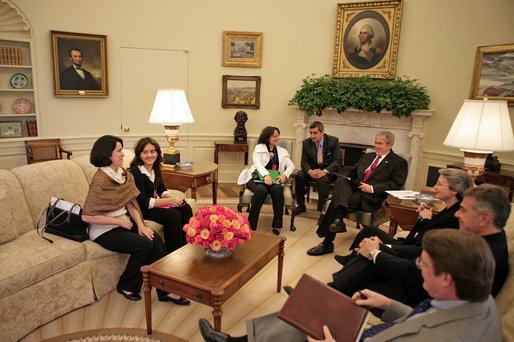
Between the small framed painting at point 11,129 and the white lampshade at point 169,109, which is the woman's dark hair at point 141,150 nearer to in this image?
the white lampshade at point 169,109

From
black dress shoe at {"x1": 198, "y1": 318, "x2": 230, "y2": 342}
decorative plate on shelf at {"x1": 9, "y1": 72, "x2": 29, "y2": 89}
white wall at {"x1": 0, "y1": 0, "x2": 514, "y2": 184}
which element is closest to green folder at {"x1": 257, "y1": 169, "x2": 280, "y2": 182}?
white wall at {"x1": 0, "y1": 0, "x2": 514, "y2": 184}

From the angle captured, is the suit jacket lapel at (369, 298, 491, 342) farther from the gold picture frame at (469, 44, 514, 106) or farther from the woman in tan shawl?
the gold picture frame at (469, 44, 514, 106)

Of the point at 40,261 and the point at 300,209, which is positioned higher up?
the point at 40,261

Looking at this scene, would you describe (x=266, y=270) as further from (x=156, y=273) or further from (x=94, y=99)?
(x=94, y=99)

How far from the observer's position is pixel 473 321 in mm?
1232

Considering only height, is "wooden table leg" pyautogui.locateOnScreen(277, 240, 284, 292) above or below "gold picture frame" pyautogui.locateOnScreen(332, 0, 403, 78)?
below

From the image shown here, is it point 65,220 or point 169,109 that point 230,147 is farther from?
point 65,220

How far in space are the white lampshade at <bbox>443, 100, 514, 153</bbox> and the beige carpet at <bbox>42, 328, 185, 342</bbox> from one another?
280 cm

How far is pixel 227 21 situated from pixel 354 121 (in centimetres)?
287

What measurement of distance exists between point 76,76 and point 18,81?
2.68 feet

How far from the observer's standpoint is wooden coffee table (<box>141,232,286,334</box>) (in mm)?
2186

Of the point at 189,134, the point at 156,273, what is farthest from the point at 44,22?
the point at 156,273

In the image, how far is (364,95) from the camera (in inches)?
213

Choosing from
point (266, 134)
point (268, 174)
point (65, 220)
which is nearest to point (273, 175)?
point (268, 174)
